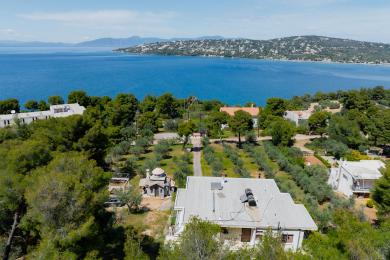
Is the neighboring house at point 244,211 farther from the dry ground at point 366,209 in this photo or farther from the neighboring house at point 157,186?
the dry ground at point 366,209

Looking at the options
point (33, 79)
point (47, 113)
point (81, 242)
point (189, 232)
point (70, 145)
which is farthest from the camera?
point (33, 79)

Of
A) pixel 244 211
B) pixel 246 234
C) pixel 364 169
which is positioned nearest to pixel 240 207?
pixel 244 211

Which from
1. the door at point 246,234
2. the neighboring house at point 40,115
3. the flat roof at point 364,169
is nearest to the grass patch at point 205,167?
the flat roof at point 364,169

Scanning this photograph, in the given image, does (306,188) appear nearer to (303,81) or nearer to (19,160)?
(19,160)

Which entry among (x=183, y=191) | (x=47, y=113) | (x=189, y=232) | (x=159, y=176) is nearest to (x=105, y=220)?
(x=183, y=191)

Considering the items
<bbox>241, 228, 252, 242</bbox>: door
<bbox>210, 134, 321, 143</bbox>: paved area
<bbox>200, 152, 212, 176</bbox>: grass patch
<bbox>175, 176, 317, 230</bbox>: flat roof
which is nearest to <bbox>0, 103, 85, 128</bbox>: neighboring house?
Answer: <bbox>200, 152, 212, 176</bbox>: grass patch

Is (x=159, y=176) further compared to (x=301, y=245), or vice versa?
(x=159, y=176)
